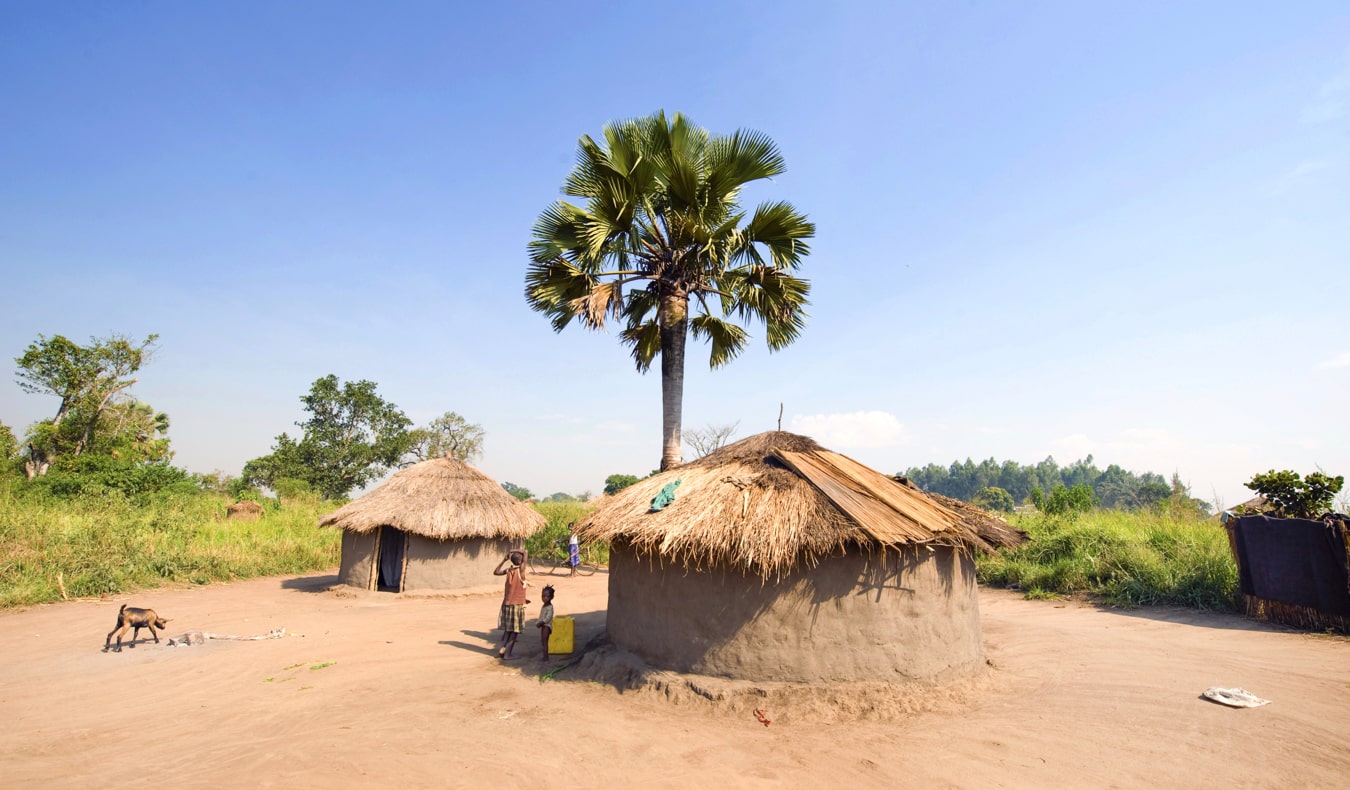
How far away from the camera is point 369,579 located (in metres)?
14.0

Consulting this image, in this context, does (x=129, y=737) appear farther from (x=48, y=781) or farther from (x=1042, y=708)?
(x=1042, y=708)

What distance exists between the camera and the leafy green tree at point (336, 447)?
3325cm

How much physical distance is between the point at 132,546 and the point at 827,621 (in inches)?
643

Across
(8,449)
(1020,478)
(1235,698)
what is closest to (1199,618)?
(1235,698)

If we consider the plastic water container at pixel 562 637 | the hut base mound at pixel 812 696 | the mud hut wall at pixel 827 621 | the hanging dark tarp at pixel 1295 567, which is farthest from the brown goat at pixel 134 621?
the hanging dark tarp at pixel 1295 567

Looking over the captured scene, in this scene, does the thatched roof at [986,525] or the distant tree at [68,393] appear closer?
the thatched roof at [986,525]

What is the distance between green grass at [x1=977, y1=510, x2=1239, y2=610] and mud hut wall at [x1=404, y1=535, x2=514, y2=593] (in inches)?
415

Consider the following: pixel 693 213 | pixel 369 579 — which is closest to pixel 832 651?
pixel 693 213

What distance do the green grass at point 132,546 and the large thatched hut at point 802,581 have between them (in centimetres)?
1284

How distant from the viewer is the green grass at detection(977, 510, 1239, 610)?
10930mm

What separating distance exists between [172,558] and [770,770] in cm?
1608

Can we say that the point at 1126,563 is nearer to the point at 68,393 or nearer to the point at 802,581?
the point at 802,581

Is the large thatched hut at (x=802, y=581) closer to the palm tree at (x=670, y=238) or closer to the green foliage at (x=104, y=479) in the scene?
the palm tree at (x=670, y=238)

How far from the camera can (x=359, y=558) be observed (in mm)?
14203
